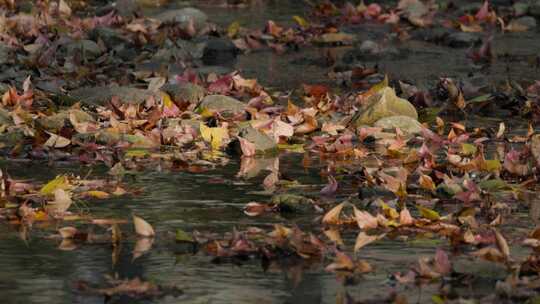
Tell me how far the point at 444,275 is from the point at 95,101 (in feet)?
15.7

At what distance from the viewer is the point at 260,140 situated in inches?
345

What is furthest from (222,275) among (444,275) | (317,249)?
(444,275)

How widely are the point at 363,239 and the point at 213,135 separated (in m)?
2.72

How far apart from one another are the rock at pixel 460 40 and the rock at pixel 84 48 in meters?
3.64

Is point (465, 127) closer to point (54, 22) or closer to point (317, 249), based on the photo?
point (317, 249)

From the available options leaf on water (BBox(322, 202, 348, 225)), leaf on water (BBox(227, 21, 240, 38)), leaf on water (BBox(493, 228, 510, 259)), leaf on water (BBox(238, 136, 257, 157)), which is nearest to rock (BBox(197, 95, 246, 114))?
leaf on water (BBox(238, 136, 257, 157))

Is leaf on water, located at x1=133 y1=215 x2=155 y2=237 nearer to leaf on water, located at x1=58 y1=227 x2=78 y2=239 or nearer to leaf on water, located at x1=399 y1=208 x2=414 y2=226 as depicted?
leaf on water, located at x1=58 y1=227 x2=78 y2=239

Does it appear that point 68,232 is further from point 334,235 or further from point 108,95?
point 108,95

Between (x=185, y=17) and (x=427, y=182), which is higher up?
(x=427, y=182)

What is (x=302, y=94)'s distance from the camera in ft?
36.2

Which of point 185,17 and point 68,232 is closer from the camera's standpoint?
point 68,232

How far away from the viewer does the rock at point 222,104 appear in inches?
388

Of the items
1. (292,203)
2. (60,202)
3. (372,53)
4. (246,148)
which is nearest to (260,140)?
(246,148)

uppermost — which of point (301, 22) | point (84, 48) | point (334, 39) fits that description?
point (84, 48)
